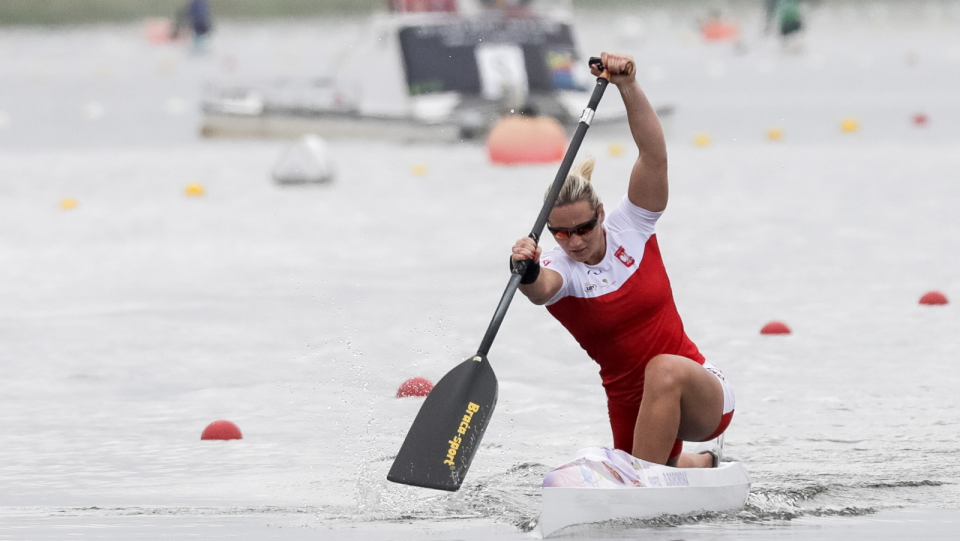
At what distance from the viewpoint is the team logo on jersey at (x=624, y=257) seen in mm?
4672

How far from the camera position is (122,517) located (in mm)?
4660

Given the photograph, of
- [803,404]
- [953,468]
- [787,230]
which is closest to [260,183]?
[787,230]

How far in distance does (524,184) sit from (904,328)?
7483 millimetres

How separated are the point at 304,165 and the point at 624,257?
10.6m

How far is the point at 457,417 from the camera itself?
188 inches

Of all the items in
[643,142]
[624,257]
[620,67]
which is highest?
[620,67]

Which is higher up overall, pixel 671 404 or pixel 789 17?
pixel 671 404

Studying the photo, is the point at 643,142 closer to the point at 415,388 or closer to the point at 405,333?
the point at 415,388

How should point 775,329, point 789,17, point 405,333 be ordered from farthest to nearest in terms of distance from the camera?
point 789,17 → point 405,333 → point 775,329

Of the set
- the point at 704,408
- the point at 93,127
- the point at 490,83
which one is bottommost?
the point at 93,127

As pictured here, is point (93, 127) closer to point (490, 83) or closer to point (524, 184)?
point (490, 83)

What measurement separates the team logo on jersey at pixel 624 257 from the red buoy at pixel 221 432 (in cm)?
189

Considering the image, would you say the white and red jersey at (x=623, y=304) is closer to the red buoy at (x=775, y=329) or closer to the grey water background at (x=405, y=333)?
the grey water background at (x=405, y=333)

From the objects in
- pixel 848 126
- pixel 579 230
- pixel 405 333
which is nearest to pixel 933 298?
pixel 405 333
